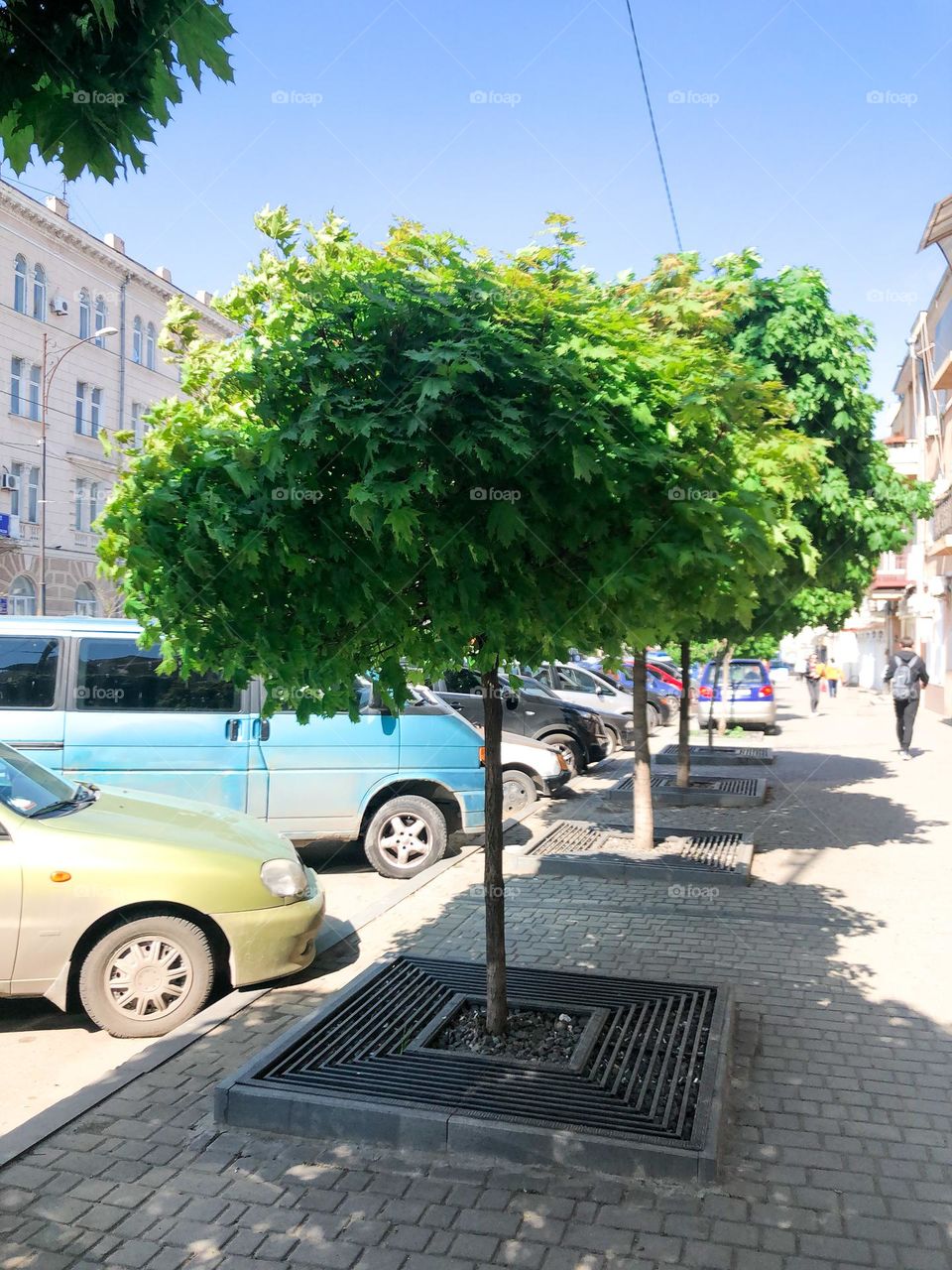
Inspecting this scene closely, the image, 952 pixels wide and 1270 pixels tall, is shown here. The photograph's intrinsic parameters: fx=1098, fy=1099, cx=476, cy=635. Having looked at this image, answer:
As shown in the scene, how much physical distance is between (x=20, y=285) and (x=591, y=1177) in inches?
1482

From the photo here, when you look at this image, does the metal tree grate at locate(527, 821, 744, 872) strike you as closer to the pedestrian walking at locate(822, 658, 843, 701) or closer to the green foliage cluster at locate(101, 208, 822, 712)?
the green foliage cluster at locate(101, 208, 822, 712)

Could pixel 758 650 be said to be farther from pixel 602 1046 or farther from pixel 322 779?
pixel 602 1046

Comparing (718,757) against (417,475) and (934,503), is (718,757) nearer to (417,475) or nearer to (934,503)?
(934,503)

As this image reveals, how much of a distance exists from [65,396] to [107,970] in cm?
3630

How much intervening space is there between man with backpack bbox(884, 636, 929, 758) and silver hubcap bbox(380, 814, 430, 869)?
1138 centimetres

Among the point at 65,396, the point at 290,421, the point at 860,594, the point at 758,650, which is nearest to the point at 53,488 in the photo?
the point at 65,396

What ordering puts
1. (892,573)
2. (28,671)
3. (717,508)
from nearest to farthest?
(717,508) < (28,671) < (892,573)

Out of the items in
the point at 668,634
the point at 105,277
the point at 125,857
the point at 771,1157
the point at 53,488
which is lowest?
the point at 771,1157

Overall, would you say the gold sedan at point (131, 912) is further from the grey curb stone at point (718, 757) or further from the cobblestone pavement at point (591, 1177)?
the grey curb stone at point (718, 757)

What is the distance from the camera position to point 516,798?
1238 centimetres

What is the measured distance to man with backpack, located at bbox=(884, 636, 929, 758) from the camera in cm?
1823

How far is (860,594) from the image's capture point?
14.4 metres

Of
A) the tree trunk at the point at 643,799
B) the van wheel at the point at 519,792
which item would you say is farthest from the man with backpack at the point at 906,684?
the tree trunk at the point at 643,799

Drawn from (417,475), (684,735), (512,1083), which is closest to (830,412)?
(684,735)
